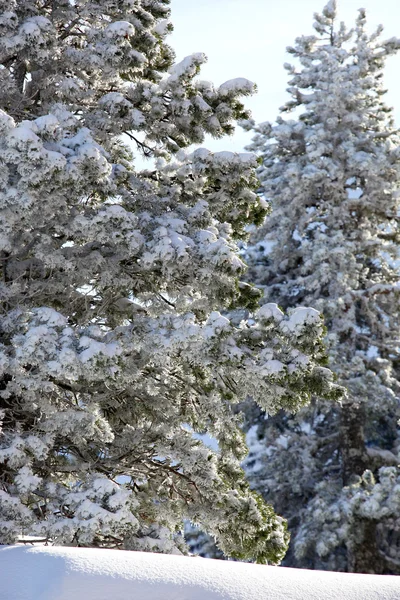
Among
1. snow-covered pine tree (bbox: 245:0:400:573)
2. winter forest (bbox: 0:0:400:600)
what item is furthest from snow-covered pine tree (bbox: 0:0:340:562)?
snow-covered pine tree (bbox: 245:0:400:573)

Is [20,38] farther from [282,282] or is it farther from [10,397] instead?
[282,282]

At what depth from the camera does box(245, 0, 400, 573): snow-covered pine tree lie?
14594mm

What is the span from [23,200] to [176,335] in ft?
5.52

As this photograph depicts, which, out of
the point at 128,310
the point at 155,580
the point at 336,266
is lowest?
the point at 155,580

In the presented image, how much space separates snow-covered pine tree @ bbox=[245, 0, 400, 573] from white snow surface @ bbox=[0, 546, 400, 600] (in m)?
9.61

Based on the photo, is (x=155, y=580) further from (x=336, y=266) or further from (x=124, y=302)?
(x=336, y=266)

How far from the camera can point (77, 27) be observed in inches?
324

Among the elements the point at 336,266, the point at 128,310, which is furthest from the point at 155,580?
the point at 336,266

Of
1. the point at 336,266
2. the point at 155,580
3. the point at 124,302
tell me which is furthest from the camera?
the point at 336,266

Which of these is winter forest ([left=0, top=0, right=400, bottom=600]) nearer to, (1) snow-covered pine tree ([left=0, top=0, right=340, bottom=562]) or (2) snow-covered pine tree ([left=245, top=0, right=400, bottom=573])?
(1) snow-covered pine tree ([left=0, top=0, right=340, bottom=562])

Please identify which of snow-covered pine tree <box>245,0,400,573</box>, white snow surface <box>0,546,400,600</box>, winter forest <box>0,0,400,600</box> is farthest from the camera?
snow-covered pine tree <box>245,0,400,573</box>

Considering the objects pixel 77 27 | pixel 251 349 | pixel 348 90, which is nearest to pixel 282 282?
pixel 348 90

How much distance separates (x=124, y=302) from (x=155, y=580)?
3.92 metres

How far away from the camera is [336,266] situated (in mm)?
15094
